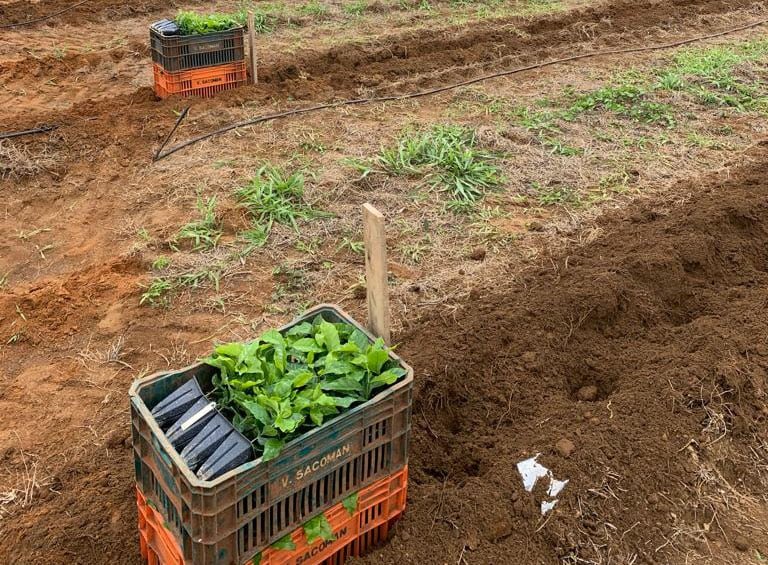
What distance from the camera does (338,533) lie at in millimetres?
2967

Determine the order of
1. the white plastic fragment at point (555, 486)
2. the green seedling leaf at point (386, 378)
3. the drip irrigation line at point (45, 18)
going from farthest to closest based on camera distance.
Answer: the drip irrigation line at point (45, 18), the white plastic fragment at point (555, 486), the green seedling leaf at point (386, 378)

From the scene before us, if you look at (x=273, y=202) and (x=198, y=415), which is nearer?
(x=198, y=415)

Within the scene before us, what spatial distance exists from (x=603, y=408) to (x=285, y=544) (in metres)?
1.89

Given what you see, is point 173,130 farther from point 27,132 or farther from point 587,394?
point 587,394

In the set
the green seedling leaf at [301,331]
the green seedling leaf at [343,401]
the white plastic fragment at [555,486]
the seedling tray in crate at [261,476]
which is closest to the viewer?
the seedling tray in crate at [261,476]

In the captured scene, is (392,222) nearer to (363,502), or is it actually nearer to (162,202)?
(162,202)

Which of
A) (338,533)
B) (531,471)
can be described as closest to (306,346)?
(338,533)

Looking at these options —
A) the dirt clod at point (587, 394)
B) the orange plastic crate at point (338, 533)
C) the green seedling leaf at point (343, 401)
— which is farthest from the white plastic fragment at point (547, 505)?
the green seedling leaf at point (343, 401)

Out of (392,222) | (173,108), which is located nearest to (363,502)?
(392,222)

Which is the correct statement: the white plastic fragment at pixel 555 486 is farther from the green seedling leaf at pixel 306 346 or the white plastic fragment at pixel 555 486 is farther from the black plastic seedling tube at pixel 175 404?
the black plastic seedling tube at pixel 175 404

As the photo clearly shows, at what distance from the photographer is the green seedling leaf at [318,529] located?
2797mm

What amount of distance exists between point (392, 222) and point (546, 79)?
164 inches

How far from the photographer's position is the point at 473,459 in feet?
12.2

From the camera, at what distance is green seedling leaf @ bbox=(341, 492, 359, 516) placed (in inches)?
114
